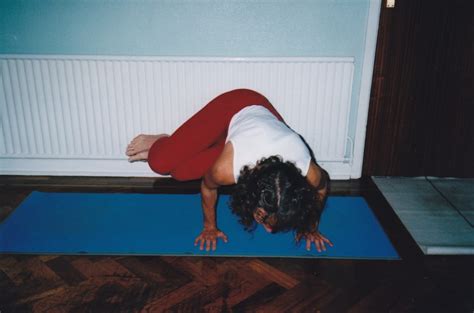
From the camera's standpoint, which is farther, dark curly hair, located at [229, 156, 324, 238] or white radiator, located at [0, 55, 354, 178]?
white radiator, located at [0, 55, 354, 178]

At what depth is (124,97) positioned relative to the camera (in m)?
2.36

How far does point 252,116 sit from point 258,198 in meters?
0.46

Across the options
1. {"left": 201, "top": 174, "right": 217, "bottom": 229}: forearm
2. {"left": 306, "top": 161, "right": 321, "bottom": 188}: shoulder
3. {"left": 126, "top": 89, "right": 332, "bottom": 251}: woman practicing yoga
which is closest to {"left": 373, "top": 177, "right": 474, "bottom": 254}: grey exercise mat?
→ {"left": 126, "top": 89, "right": 332, "bottom": 251}: woman practicing yoga

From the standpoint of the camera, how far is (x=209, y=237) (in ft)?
5.89

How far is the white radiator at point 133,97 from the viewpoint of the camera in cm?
229

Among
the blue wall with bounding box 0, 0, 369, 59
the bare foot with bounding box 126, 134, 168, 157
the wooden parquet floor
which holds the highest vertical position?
the blue wall with bounding box 0, 0, 369, 59

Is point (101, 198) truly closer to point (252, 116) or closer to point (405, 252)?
point (252, 116)

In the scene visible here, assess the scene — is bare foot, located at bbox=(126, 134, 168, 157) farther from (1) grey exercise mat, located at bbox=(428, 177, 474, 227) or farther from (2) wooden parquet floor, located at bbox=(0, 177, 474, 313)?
(1) grey exercise mat, located at bbox=(428, 177, 474, 227)

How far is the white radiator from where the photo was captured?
2291 mm

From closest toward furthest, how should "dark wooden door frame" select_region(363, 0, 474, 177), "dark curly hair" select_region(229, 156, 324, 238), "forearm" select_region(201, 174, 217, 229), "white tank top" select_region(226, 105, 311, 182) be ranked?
"dark curly hair" select_region(229, 156, 324, 238) → "white tank top" select_region(226, 105, 311, 182) → "forearm" select_region(201, 174, 217, 229) → "dark wooden door frame" select_region(363, 0, 474, 177)

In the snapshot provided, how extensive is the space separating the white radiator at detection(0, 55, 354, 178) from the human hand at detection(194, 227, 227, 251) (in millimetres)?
890

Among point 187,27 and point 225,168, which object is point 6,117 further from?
point 225,168

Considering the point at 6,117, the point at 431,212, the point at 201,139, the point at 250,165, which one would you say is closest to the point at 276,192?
the point at 250,165

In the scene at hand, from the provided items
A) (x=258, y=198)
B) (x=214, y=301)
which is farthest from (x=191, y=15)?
(x=214, y=301)
